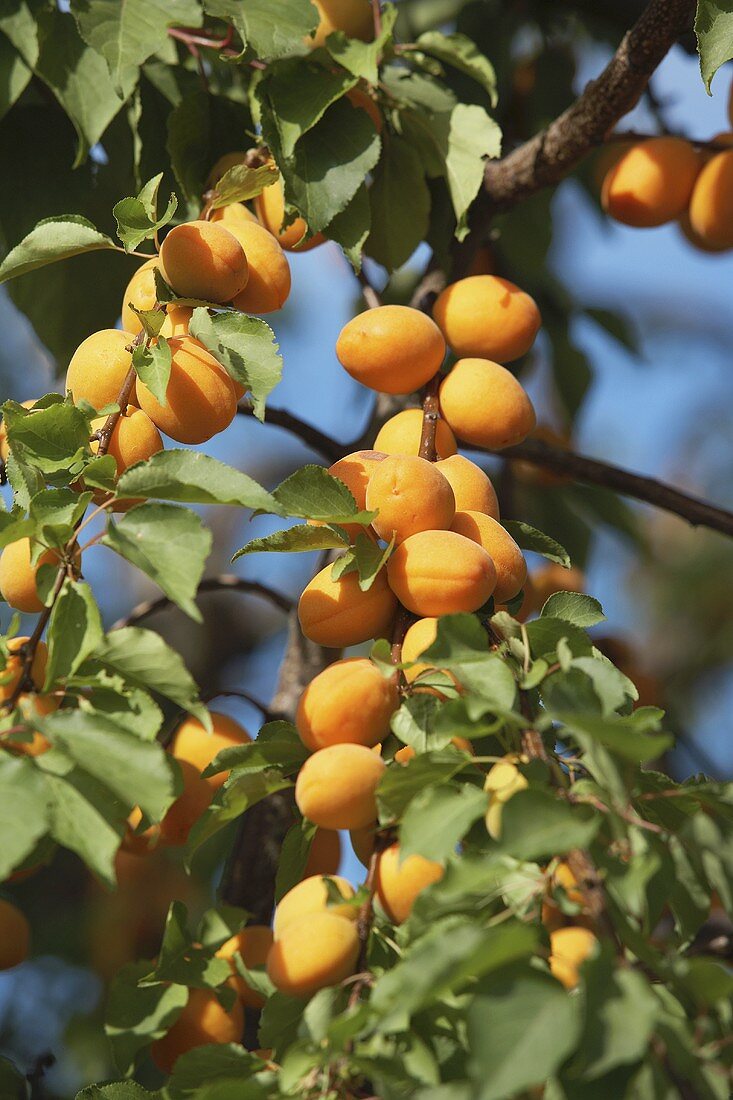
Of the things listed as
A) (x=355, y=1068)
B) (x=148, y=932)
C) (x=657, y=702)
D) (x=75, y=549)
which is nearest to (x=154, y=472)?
(x=75, y=549)

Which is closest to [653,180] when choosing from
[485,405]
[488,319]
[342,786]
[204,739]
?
[488,319]

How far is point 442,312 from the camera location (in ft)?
3.71

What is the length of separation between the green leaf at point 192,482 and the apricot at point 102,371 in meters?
0.15

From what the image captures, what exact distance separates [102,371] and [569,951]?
20.5 inches

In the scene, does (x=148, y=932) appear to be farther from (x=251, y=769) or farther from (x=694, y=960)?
(x=694, y=960)

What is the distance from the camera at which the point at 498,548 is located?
89 cm

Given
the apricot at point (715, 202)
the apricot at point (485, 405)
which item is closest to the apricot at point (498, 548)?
the apricot at point (485, 405)

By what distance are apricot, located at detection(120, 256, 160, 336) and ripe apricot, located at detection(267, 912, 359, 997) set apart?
477mm

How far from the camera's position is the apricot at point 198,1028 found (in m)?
0.88

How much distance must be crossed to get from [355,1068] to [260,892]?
60 cm

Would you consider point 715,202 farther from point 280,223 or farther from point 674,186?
point 280,223

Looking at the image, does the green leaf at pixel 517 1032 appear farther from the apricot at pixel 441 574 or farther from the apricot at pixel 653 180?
the apricot at pixel 653 180

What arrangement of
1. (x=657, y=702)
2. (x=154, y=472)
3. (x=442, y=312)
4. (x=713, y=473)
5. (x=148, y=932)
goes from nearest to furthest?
(x=154, y=472) → (x=442, y=312) → (x=657, y=702) → (x=148, y=932) → (x=713, y=473)

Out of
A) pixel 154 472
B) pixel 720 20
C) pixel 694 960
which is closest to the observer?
pixel 694 960
